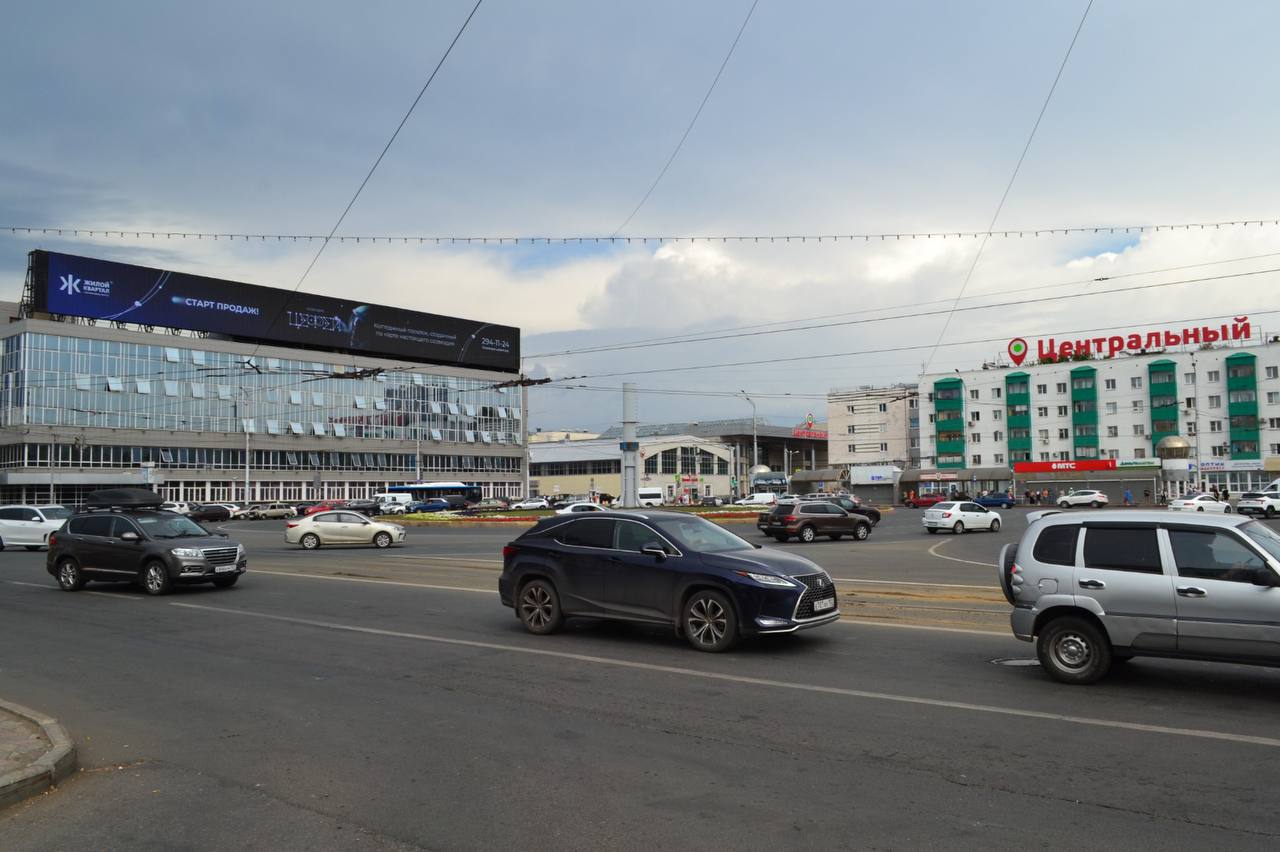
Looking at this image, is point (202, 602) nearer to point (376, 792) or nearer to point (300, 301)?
point (376, 792)

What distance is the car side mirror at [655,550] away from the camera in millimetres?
11086

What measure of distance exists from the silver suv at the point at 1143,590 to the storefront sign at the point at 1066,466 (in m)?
77.3

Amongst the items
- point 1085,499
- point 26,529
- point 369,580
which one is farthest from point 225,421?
point 369,580

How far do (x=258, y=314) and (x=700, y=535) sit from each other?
90.4 m

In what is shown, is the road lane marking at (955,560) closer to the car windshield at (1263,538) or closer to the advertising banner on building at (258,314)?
the car windshield at (1263,538)

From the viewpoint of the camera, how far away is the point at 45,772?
6.04 m

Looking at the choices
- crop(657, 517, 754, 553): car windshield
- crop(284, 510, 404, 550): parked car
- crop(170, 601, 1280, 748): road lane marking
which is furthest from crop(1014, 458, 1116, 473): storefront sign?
crop(170, 601, 1280, 748): road lane marking

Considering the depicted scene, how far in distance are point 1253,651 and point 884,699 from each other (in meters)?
3.05

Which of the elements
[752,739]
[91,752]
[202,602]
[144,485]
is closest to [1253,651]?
[752,739]

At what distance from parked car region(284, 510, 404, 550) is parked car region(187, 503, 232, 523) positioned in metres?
37.2

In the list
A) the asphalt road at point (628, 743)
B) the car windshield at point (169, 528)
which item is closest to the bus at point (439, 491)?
the car windshield at point (169, 528)

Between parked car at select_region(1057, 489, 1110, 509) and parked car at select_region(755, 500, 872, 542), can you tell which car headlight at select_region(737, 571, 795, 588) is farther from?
parked car at select_region(1057, 489, 1110, 509)

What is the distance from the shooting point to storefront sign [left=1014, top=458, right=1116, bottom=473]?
81338 millimetres

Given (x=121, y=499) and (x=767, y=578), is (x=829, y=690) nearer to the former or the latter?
(x=767, y=578)
